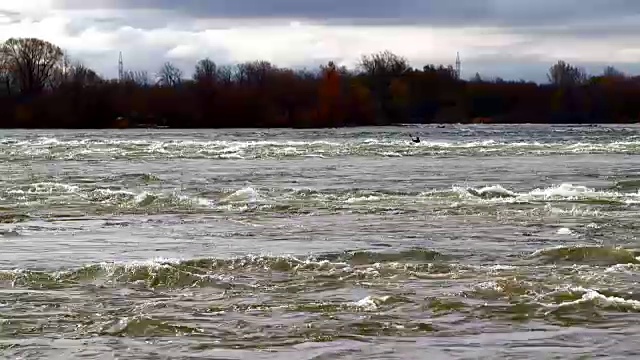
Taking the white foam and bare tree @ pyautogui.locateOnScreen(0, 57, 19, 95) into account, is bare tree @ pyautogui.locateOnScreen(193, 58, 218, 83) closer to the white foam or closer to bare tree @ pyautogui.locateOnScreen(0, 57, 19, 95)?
bare tree @ pyautogui.locateOnScreen(0, 57, 19, 95)

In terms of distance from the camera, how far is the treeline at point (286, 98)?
3861 inches

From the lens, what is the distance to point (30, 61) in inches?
4751

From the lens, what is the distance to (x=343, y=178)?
28328 mm

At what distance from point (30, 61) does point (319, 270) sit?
115m

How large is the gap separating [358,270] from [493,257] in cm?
214

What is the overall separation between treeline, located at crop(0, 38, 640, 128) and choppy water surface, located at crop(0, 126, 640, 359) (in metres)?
72.4

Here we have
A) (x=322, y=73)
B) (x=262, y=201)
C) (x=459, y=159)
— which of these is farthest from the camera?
(x=322, y=73)

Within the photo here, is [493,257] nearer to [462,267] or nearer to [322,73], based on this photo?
[462,267]

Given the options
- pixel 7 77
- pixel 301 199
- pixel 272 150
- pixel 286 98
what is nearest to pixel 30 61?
pixel 7 77

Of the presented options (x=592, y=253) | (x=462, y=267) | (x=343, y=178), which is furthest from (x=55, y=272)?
(x=343, y=178)

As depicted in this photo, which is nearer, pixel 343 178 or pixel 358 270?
pixel 358 270

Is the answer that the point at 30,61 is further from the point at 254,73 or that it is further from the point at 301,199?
the point at 301,199

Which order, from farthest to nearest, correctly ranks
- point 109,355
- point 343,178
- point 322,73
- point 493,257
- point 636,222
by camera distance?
point 322,73
point 343,178
point 636,222
point 493,257
point 109,355

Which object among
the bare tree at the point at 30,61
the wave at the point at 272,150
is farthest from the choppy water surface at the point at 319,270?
the bare tree at the point at 30,61
